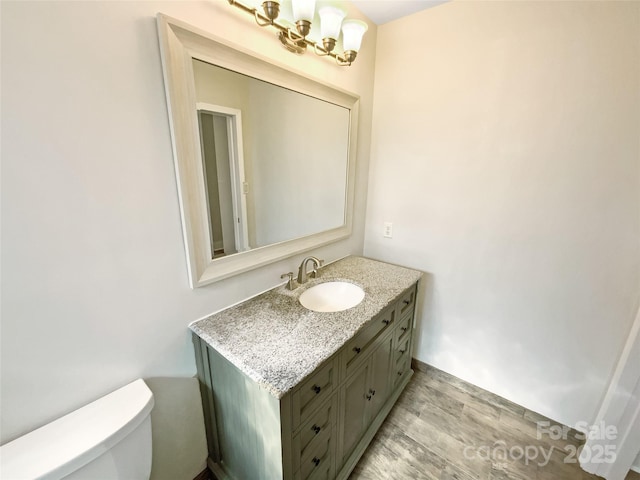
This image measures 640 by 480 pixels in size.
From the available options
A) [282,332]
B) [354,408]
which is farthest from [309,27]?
[354,408]

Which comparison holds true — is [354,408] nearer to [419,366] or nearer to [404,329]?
[404,329]

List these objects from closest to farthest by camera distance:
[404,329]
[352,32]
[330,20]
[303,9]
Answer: [303,9]
[330,20]
[352,32]
[404,329]

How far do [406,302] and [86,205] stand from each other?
1.54 metres

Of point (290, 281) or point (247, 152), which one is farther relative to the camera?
point (290, 281)

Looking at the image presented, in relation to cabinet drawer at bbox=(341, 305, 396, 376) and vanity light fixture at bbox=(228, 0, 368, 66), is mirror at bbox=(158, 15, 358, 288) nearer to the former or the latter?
vanity light fixture at bbox=(228, 0, 368, 66)

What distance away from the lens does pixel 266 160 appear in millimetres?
1320

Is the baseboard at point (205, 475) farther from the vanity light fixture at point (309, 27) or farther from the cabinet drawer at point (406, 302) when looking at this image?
the vanity light fixture at point (309, 27)

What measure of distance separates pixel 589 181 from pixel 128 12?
1.95 m

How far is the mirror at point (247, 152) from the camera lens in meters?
0.94

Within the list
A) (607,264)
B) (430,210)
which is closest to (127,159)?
(430,210)

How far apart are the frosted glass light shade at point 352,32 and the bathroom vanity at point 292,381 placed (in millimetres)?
1251

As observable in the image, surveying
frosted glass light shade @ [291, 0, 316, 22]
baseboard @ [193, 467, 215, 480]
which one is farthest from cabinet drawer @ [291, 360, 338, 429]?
frosted glass light shade @ [291, 0, 316, 22]

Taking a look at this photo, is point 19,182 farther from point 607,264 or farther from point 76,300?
point 607,264

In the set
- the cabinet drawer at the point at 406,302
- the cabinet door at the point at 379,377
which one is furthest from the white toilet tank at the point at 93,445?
the cabinet drawer at the point at 406,302
